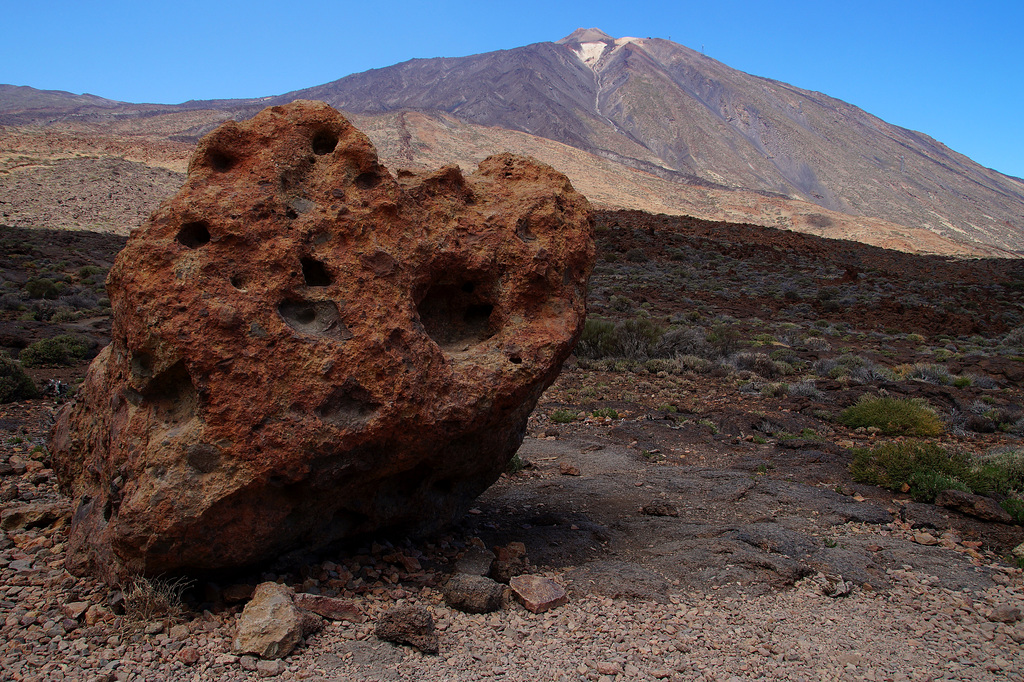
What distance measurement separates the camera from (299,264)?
14.0 ft

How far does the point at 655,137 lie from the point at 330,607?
137990 millimetres

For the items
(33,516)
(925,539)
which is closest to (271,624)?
(33,516)

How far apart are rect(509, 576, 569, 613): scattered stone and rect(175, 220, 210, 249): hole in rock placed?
2931mm

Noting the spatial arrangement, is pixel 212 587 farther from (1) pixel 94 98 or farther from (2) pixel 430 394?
(1) pixel 94 98

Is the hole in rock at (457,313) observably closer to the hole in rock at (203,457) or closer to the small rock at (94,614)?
the hole in rock at (203,457)

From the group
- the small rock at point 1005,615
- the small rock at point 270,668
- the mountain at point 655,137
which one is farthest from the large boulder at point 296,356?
the mountain at point 655,137

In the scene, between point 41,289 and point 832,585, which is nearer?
point 832,585

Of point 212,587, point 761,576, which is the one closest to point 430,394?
point 212,587

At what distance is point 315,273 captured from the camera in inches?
177

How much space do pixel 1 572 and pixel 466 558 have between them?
9.65 ft

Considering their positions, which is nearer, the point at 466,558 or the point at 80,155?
the point at 466,558

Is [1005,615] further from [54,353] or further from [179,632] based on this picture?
[54,353]

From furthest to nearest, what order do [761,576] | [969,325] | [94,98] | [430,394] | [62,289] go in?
[94,98] → [969,325] → [62,289] → [761,576] → [430,394]

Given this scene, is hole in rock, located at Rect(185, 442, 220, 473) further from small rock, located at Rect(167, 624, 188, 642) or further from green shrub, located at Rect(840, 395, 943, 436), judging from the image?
green shrub, located at Rect(840, 395, 943, 436)
